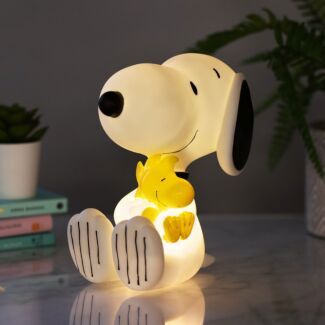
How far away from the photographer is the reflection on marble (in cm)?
96

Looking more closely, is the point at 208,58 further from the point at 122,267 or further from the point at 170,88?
the point at 122,267

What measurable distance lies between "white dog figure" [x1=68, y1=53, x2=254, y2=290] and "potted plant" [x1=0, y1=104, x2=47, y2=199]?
27 cm

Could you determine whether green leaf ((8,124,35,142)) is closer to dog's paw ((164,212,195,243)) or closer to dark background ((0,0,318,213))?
dark background ((0,0,318,213))

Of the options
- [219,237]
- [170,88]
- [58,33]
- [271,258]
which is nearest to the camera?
[170,88]

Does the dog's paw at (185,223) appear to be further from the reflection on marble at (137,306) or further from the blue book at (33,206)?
the blue book at (33,206)

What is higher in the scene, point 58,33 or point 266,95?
point 58,33

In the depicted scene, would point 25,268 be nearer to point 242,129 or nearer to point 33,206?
point 33,206

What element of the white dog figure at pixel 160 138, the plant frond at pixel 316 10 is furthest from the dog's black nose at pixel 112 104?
the plant frond at pixel 316 10

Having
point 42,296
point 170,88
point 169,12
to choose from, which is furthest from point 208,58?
point 169,12

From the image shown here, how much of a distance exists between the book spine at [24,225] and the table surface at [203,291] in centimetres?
3

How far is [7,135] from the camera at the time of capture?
4.23ft

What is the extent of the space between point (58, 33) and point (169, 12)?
205 millimetres

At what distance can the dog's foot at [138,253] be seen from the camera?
0.98 meters

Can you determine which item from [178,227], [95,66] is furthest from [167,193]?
[95,66]
